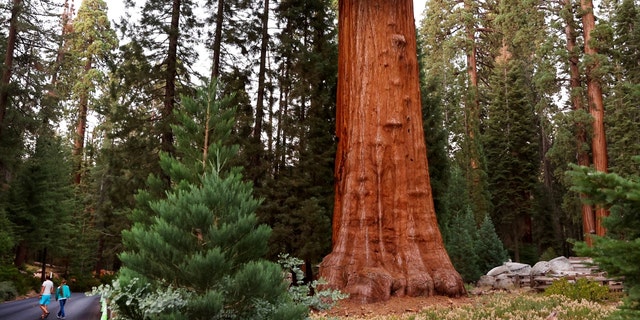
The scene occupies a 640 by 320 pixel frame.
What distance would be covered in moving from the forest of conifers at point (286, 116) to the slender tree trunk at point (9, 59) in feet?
0.24

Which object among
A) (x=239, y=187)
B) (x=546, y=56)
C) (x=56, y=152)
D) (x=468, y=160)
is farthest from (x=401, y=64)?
(x=56, y=152)

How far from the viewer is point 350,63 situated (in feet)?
33.4

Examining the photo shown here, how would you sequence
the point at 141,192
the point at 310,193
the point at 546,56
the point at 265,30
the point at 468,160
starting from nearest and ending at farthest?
the point at 141,192, the point at 310,193, the point at 265,30, the point at 546,56, the point at 468,160

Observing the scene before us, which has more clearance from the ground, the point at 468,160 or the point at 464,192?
the point at 468,160

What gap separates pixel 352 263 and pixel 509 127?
3812 cm

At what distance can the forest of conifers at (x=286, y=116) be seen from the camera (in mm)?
14383

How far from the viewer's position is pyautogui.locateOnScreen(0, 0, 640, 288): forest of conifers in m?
14.4

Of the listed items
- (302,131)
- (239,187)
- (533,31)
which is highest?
(533,31)

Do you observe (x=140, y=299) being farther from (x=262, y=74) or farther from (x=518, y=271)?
(x=518, y=271)

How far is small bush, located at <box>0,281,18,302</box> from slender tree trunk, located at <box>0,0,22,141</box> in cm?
703

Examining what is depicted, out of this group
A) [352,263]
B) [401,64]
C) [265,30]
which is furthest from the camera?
[265,30]

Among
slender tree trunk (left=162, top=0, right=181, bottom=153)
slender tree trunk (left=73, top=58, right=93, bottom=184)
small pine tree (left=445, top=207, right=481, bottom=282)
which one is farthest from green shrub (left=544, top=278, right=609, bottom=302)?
slender tree trunk (left=73, top=58, right=93, bottom=184)

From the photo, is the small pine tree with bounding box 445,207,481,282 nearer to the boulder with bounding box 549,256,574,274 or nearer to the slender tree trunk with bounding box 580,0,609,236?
the boulder with bounding box 549,256,574,274

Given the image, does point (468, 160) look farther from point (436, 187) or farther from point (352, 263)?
point (352, 263)
